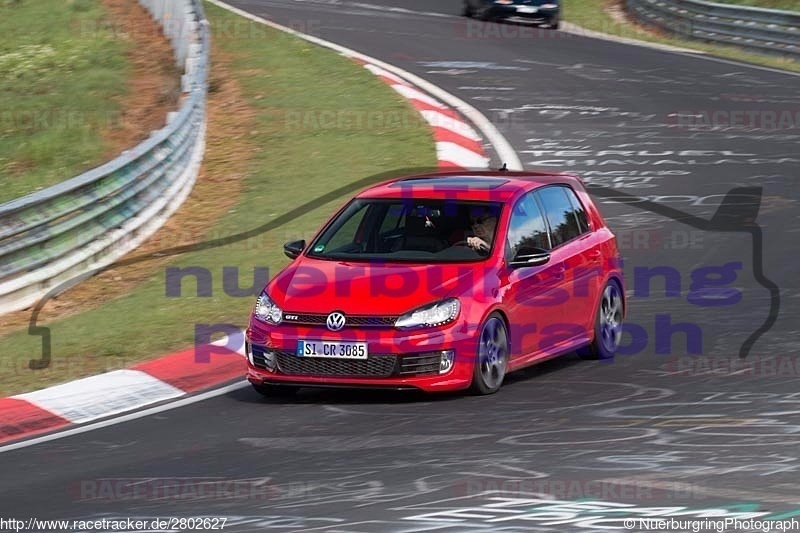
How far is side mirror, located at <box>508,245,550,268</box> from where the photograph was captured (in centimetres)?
989

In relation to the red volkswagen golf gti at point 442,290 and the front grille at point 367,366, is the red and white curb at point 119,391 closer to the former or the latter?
the red volkswagen golf gti at point 442,290

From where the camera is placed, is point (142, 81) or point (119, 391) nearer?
point (119, 391)

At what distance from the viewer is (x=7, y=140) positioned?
837 inches

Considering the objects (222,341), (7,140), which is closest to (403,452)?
(222,341)

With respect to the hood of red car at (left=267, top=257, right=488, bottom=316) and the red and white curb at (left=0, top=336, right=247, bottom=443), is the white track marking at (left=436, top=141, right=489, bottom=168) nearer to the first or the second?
the red and white curb at (left=0, top=336, right=247, bottom=443)

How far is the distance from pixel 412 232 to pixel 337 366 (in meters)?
1.33

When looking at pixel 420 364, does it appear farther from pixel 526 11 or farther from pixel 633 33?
pixel 633 33

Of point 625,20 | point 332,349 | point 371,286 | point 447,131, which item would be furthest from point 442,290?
point 625,20

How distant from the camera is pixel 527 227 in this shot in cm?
1041

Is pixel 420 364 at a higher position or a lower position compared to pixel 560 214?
lower

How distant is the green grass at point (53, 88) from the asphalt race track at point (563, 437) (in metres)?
7.46

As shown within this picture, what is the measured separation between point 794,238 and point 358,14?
20.8 m

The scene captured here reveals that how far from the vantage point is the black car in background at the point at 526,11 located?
31719 millimetres

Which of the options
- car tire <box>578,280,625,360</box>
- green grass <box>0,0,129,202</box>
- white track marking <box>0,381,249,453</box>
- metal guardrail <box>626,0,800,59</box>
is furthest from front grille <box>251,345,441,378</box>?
metal guardrail <box>626,0,800,59</box>
